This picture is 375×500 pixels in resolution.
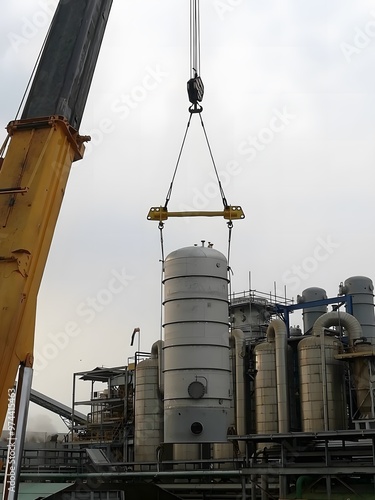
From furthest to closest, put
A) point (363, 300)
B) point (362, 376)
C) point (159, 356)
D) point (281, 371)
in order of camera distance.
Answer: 1. point (363, 300)
2. point (159, 356)
3. point (281, 371)
4. point (362, 376)

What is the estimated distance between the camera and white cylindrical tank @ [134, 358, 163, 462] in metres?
28.5

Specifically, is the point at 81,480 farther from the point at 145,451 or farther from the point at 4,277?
the point at 4,277

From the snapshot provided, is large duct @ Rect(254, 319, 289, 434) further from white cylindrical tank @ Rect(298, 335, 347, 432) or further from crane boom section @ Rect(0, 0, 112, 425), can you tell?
crane boom section @ Rect(0, 0, 112, 425)

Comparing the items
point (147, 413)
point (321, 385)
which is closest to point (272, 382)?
point (321, 385)

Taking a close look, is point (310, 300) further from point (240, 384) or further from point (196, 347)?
point (196, 347)

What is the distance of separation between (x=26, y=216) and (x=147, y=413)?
74.0ft

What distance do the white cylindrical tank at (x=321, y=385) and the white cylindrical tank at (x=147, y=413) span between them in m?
7.05

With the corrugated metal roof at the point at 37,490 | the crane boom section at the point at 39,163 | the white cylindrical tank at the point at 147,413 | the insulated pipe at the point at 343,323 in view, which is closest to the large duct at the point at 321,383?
the insulated pipe at the point at 343,323

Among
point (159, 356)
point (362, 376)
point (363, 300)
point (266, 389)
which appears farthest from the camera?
point (363, 300)

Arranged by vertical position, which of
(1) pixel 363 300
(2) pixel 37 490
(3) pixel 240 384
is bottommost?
(2) pixel 37 490

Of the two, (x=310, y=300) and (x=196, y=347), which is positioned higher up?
(x=310, y=300)

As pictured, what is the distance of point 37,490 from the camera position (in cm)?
2066

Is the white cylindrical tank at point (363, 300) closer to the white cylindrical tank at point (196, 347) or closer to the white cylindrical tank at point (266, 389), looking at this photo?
the white cylindrical tank at point (266, 389)

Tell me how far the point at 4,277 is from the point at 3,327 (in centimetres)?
64
